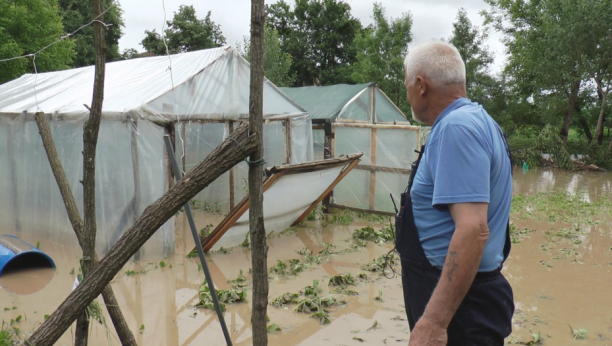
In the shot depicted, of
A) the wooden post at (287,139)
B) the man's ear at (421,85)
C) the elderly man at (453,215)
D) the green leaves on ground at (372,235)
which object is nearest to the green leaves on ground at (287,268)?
the green leaves on ground at (372,235)

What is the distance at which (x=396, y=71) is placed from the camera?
23.0 meters

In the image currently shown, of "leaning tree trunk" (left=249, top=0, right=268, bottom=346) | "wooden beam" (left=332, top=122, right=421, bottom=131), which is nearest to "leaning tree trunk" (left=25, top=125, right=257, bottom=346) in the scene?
"leaning tree trunk" (left=249, top=0, right=268, bottom=346)

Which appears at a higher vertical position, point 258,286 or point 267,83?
point 267,83

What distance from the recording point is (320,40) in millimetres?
33875

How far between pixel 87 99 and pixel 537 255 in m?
8.00

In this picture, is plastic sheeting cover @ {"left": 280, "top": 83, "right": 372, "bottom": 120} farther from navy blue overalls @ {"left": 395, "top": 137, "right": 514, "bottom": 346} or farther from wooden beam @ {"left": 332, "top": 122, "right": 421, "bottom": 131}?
navy blue overalls @ {"left": 395, "top": 137, "right": 514, "bottom": 346}

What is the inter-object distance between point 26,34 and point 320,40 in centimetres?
2118

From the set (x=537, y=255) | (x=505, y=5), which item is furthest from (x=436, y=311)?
(x=505, y=5)

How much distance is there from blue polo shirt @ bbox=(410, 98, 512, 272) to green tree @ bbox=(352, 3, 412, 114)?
21008mm

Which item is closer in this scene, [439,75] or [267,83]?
→ [439,75]

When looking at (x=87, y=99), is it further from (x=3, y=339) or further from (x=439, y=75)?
(x=439, y=75)

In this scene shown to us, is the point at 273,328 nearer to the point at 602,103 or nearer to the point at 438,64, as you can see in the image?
the point at 438,64

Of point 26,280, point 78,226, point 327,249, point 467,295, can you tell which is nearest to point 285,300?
point 327,249

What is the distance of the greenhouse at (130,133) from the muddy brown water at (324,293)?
824 millimetres
